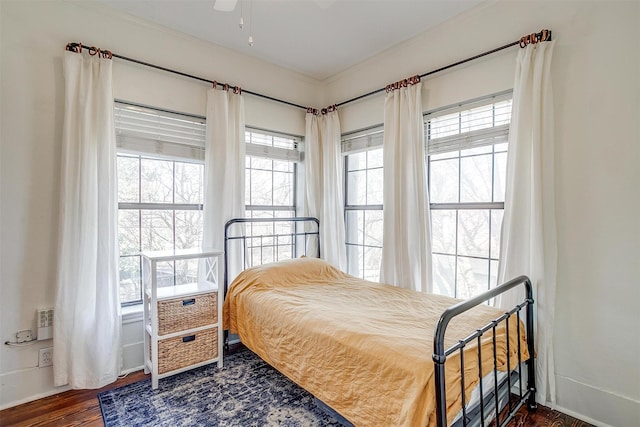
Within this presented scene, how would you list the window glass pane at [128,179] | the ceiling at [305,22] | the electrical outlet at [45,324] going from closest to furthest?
1. the electrical outlet at [45,324]
2. the ceiling at [305,22]
3. the window glass pane at [128,179]

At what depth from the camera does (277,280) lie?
2666 mm

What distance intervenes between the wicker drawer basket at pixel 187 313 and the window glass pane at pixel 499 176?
7.58 ft

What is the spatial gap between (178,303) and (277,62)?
2.50 metres

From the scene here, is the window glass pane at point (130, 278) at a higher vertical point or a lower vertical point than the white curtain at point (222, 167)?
lower

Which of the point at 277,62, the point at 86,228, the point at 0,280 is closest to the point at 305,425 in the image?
→ the point at 86,228

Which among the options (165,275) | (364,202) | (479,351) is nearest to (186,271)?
(165,275)

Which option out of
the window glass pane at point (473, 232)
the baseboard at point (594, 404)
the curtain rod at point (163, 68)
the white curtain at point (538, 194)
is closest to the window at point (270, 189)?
the curtain rod at point (163, 68)

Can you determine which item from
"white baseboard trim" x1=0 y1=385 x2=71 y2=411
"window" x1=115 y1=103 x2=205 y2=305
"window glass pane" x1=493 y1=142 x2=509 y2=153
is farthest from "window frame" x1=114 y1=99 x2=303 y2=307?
"window glass pane" x1=493 y1=142 x2=509 y2=153

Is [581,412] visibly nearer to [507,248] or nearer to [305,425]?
[507,248]

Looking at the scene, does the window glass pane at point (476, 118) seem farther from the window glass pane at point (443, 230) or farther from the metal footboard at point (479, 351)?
the metal footboard at point (479, 351)

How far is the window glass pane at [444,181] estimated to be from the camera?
2.65 metres

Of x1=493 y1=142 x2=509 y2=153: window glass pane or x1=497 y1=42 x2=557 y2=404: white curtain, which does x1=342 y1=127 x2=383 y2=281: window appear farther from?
x1=497 y1=42 x2=557 y2=404: white curtain

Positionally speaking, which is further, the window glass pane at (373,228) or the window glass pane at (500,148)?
the window glass pane at (373,228)

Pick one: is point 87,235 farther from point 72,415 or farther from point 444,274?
point 444,274
